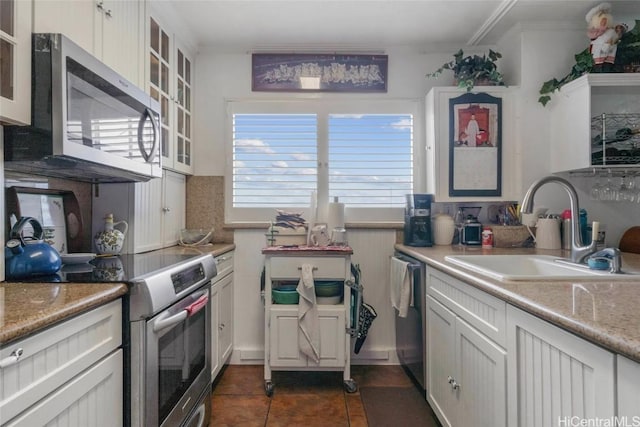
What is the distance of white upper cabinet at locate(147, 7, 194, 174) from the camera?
6.48 ft

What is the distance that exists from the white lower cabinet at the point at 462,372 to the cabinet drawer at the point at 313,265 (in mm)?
553

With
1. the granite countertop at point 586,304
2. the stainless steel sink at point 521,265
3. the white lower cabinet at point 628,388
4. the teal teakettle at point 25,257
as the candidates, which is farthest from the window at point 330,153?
the white lower cabinet at point 628,388

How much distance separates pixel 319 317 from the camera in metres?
2.11

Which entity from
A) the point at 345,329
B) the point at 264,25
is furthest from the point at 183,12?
the point at 345,329

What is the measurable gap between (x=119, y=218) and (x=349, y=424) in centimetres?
163

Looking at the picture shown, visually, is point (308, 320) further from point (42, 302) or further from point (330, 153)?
point (42, 302)

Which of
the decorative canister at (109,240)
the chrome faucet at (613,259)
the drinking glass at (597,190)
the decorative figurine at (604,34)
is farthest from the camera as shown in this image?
the drinking glass at (597,190)

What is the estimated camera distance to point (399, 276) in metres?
2.24

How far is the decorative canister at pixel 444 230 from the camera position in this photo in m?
2.42

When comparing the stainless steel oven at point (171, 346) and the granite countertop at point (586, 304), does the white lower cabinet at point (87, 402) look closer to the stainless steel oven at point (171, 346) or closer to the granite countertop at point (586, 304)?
the stainless steel oven at point (171, 346)

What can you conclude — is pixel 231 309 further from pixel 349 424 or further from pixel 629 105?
pixel 629 105

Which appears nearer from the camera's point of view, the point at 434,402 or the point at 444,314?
the point at 444,314

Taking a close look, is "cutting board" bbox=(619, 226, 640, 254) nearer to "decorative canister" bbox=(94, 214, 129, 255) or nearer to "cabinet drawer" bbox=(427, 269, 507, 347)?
"cabinet drawer" bbox=(427, 269, 507, 347)

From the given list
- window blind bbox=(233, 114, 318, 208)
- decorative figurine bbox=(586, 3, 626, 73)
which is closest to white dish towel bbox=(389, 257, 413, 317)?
window blind bbox=(233, 114, 318, 208)
